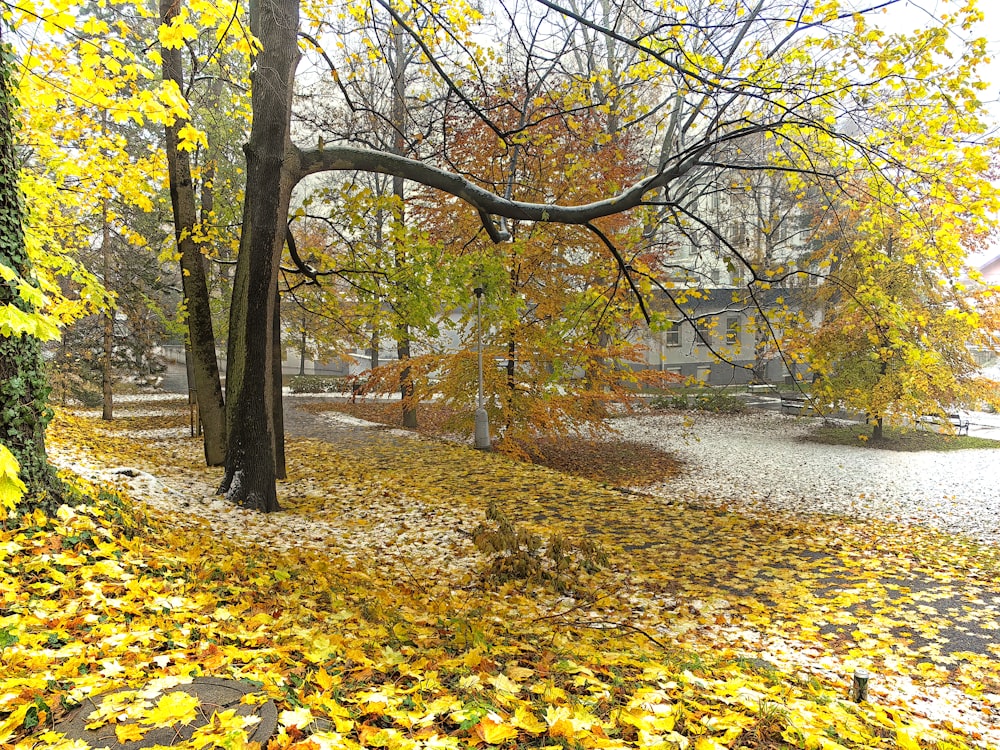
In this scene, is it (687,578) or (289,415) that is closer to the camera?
(687,578)

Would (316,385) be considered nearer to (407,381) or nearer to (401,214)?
(407,381)

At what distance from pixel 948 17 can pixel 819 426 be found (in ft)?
51.5

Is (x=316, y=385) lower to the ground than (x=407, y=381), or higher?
lower

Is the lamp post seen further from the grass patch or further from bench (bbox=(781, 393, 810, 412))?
bench (bbox=(781, 393, 810, 412))

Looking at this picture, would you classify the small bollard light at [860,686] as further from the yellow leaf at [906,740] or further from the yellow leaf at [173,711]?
the yellow leaf at [173,711]

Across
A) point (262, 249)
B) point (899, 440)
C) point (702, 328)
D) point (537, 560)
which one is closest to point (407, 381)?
point (262, 249)

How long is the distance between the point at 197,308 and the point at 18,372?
5843 millimetres

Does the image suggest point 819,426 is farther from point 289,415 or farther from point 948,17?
point 289,415

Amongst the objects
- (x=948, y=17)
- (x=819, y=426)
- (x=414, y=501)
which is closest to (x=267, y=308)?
(x=414, y=501)

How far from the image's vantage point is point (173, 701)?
2.12 m

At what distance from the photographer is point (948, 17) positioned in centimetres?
549

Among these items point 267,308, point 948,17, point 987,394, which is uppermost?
point 948,17

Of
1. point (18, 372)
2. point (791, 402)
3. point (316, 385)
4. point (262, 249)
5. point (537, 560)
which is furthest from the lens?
point (316, 385)

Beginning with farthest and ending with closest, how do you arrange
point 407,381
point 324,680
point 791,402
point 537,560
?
point 791,402 → point 407,381 → point 537,560 → point 324,680
